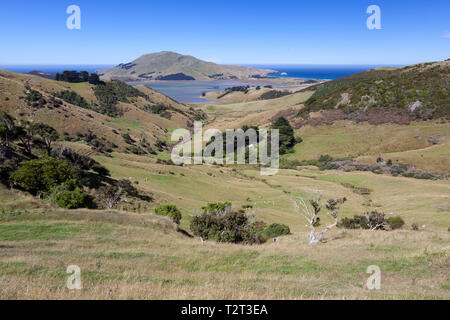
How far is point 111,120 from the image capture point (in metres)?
119

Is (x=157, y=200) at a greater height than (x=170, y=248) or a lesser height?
lesser

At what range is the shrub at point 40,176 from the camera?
87.3 feet

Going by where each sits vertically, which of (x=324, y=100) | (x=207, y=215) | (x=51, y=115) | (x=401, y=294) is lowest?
(x=207, y=215)

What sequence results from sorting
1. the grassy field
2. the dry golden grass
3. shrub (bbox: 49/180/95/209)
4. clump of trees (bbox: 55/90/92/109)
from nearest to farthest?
1. the dry golden grass
2. the grassy field
3. shrub (bbox: 49/180/95/209)
4. clump of trees (bbox: 55/90/92/109)

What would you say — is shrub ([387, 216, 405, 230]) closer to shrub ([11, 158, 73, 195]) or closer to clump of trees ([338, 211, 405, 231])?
clump of trees ([338, 211, 405, 231])

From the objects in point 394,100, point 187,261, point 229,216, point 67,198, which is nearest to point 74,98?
point 67,198

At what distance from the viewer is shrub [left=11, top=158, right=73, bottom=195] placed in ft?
87.3

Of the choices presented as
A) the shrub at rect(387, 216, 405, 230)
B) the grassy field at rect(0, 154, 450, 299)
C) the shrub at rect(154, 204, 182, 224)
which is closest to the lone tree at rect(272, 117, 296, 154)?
the grassy field at rect(0, 154, 450, 299)

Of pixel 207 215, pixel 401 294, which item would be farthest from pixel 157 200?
pixel 401 294

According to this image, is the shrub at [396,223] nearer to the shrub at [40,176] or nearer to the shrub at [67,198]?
the shrub at [67,198]

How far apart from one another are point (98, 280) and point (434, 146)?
83803 mm

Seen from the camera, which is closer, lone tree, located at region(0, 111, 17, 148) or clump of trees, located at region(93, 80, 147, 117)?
lone tree, located at region(0, 111, 17, 148)
